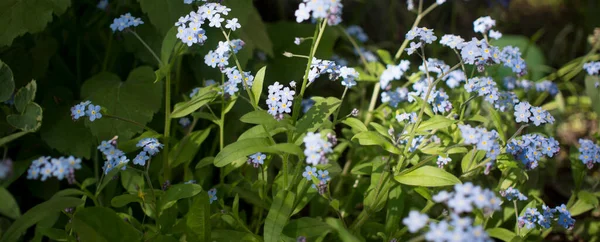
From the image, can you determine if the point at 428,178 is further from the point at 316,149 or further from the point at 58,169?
the point at 58,169

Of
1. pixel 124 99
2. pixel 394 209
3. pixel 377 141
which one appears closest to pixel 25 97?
pixel 124 99

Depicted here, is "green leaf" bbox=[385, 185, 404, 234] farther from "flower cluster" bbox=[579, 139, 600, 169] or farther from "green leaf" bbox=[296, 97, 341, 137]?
"flower cluster" bbox=[579, 139, 600, 169]

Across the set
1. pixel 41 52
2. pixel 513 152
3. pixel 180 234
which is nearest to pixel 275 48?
pixel 41 52

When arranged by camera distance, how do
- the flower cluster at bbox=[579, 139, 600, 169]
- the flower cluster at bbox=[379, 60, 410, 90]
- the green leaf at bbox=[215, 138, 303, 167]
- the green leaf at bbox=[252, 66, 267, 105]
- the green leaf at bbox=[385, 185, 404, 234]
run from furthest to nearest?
the flower cluster at bbox=[379, 60, 410, 90] → the flower cluster at bbox=[579, 139, 600, 169] → the green leaf at bbox=[385, 185, 404, 234] → the green leaf at bbox=[252, 66, 267, 105] → the green leaf at bbox=[215, 138, 303, 167]

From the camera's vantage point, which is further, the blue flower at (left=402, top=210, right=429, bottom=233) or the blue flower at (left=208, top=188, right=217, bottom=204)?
the blue flower at (left=208, top=188, right=217, bottom=204)

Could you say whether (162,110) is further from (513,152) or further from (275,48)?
(513,152)

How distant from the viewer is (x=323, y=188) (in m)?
1.98

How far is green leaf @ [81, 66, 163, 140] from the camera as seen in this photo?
7.81ft

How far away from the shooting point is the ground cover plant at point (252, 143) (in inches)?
77.0

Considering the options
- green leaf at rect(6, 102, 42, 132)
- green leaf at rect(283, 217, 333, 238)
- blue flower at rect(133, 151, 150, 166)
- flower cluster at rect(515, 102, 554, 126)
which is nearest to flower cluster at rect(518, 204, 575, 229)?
flower cluster at rect(515, 102, 554, 126)

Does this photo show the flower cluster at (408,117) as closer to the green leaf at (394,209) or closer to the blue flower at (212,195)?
the green leaf at (394,209)

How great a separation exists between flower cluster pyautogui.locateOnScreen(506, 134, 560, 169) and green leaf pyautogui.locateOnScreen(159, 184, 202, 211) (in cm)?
112

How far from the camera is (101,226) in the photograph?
1.92 meters

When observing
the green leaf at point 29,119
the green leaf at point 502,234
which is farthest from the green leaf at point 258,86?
the green leaf at point 502,234
